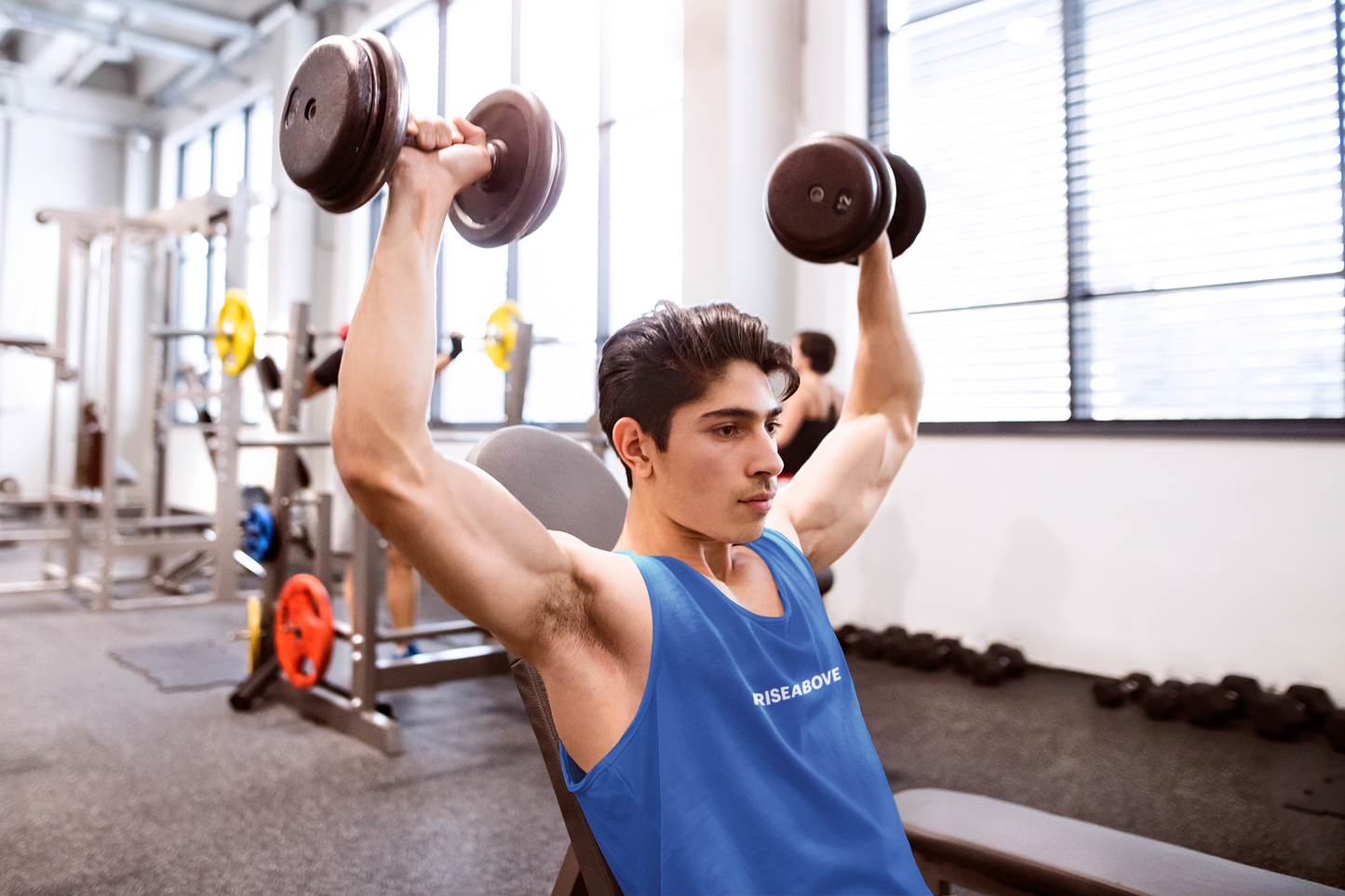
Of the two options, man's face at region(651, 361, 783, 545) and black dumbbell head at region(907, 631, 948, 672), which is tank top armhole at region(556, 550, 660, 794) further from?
black dumbbell head at region(907, 631, 948, 672)

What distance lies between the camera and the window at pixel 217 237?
684cm

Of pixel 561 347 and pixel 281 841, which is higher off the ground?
pixel 561 347

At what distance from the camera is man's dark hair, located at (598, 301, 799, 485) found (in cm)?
Result: 88

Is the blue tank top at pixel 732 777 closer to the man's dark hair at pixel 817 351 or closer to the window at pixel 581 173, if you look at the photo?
the man's dark hair at pixel 817 351

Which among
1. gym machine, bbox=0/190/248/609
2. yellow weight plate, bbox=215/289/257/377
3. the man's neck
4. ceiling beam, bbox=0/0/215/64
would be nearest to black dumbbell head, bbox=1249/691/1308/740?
the man's neck

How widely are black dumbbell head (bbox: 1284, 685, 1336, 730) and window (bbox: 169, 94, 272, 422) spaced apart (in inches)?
253

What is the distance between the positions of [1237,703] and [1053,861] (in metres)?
2.10

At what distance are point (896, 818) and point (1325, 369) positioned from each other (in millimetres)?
2523

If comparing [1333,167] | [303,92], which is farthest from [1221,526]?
[303,92]

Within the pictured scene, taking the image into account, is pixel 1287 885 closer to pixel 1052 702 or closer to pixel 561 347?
pixel 1052 702

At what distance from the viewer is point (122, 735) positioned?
2434mm

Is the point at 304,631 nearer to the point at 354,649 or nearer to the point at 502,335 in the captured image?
the point at 354,649

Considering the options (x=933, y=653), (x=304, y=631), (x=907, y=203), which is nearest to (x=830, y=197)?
(x=907, y=203)

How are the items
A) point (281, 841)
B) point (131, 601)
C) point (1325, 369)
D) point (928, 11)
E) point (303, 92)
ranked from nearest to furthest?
point (303, 92), point (281, 841), point (1325, 369), point (928, 11), point (131, 601)
